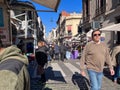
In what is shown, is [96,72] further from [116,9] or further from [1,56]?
[116,9]

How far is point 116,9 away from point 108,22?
2.53 m

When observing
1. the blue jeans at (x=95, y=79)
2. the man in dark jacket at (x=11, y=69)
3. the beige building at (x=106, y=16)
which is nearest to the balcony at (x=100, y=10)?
the beige building at (x=106, y=16)

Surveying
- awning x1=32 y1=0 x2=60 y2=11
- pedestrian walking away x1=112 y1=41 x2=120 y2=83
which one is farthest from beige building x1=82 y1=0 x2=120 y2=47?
awning x1=32 y1=0 x2=60 y2=11

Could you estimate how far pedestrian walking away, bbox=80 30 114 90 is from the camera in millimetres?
5863

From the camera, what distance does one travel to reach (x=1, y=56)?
1.68 meters

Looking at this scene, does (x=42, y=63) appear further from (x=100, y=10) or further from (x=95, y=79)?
(x=100, y=10)

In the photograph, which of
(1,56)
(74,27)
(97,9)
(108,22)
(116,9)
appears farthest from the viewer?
(74,27)

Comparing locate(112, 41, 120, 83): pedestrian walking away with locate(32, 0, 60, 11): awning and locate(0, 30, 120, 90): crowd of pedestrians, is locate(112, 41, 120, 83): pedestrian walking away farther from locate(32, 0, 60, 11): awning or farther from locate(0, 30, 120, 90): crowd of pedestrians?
locate(32, 0, 60, 11): awning

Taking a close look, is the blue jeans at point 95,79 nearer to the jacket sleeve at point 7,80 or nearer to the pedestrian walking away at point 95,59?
the pedestrian walking away at point 95,59

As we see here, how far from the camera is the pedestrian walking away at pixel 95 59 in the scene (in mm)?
5863

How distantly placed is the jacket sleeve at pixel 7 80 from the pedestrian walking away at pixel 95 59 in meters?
4.63

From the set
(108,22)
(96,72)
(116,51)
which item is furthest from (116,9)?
(96,72)

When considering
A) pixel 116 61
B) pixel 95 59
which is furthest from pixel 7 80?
pixel 116 61

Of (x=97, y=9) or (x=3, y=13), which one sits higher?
(x=97, y=9)
